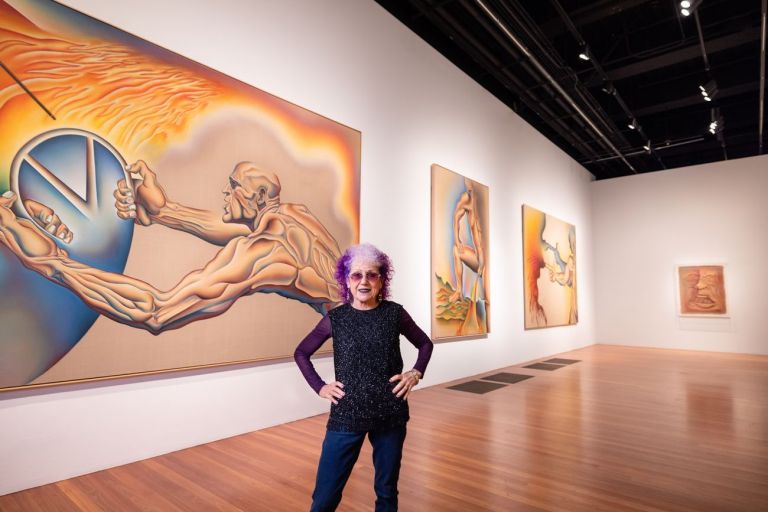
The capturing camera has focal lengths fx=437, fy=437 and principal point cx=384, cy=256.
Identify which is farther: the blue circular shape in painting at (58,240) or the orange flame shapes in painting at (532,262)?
the orange flame shapes in painting at (532,262)

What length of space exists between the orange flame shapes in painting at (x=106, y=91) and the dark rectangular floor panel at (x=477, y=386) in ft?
12.7

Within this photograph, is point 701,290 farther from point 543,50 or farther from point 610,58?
point 543,50

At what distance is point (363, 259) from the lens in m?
1.70

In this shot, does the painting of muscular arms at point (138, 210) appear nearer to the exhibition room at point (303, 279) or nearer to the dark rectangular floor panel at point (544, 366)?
the exhibition room at point (303, 279)

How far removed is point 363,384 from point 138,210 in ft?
7.32

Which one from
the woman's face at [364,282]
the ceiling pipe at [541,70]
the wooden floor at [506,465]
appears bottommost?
the wooden floor at [506,465]

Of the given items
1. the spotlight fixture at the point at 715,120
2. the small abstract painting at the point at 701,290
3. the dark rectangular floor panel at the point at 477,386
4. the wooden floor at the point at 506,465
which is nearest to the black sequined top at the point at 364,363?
the wooden floor at the point at 506,465

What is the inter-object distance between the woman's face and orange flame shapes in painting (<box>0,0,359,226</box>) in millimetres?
2169

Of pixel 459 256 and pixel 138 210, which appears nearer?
pixel 138 210

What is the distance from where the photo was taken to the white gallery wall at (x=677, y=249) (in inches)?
375

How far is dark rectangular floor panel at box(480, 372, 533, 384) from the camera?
607cm

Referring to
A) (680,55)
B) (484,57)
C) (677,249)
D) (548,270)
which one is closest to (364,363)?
(484,57)

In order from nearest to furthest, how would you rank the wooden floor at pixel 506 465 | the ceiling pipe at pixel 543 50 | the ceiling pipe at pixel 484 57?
the wooden floor at pixel 506 465 < the ceiling pipe at pixel 543 50 < the ceiling pipe at pixel 484 57

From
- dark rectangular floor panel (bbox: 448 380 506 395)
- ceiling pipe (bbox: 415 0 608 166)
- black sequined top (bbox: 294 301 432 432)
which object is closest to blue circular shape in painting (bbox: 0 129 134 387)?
black sequined top (bbox: 294 301 432 432)
